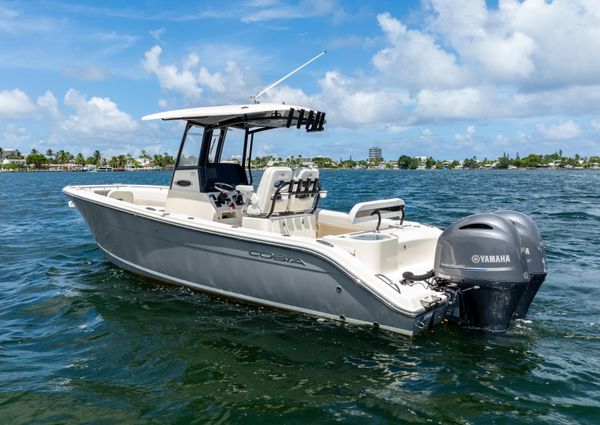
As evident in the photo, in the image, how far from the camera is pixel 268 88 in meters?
8.08

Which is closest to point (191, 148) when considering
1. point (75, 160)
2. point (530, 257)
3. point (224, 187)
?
point (224, 187)

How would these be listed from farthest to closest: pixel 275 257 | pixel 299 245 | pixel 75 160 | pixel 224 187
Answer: pixel 75 160 → pixel 224 187 → pixel 275 257 → pixel 299 245

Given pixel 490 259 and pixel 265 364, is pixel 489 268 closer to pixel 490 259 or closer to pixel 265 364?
pixel 490 259

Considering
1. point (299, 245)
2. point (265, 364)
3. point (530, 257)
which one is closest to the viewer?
point (265, 364)

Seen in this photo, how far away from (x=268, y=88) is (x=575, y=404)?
575cm

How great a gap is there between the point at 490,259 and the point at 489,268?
96 mm

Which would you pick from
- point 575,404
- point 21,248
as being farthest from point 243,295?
point 21,248

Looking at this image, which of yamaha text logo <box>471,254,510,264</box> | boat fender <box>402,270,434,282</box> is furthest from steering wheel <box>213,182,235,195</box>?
yamaha text logo <box>471,254,510,264</box>

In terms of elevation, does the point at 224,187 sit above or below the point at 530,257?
above

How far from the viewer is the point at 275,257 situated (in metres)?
6.54

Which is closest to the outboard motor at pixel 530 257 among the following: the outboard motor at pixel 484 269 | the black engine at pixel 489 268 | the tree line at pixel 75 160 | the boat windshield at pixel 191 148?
the black engine at pixel 489 268

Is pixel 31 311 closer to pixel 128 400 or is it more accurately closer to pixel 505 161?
pixel 128 400

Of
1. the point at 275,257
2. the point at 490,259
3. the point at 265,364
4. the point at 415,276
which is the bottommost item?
the point at 265,364

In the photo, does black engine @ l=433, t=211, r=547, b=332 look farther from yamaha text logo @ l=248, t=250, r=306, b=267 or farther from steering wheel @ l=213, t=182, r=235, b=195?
steering wheel @ l=213, t=182, r=235, b=195
